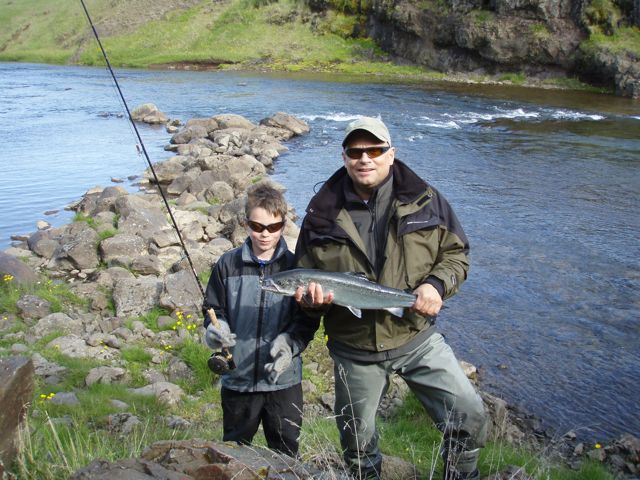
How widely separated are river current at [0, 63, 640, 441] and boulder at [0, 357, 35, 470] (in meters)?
5.18

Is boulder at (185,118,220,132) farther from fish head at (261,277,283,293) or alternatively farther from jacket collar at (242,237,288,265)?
fish head at (261,277,283,293)

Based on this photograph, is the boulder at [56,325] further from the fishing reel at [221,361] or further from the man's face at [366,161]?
the man's face at [366,161]

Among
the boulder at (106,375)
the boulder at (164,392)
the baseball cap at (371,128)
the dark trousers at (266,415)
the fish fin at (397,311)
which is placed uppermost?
the baseball cap at (371,128)

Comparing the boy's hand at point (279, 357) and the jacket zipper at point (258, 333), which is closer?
the boy's hand at point (279, 357)

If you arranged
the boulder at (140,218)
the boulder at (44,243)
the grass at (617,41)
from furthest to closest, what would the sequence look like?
the grass at (617,41) → the boulder at (140,218) → the boulder at (44,243)

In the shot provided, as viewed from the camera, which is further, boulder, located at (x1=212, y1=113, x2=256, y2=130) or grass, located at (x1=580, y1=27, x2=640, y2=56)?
grass, located at (x1=580, y1=27, x2=640, y2=56)

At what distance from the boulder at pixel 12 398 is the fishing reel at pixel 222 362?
3.64 feet

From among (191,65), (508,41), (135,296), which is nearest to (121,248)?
(135,296)

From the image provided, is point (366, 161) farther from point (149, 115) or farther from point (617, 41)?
point (617, 41)

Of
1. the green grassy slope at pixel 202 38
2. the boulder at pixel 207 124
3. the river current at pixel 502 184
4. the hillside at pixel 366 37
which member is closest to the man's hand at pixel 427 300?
the river current at pixel 502 184

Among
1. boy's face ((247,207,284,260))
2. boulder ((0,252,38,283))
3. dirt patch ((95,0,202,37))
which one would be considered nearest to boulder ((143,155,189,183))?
boulder ((0,252,38,283))

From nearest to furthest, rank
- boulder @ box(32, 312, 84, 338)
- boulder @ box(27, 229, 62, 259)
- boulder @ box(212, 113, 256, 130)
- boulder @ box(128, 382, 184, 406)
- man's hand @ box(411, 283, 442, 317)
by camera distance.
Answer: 1. man's hand @ box(411, 283, 442, 317)
2. boulder @ box(128, 382, 184, 406)
3. boulder @ box(32, 312, 84, 338)
4. boulder @ box(27, 229, 62, 259)
5. boulder @ box(212, 113, 256, 130)

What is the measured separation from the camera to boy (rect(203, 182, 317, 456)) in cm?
381

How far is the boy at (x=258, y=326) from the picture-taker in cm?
381
